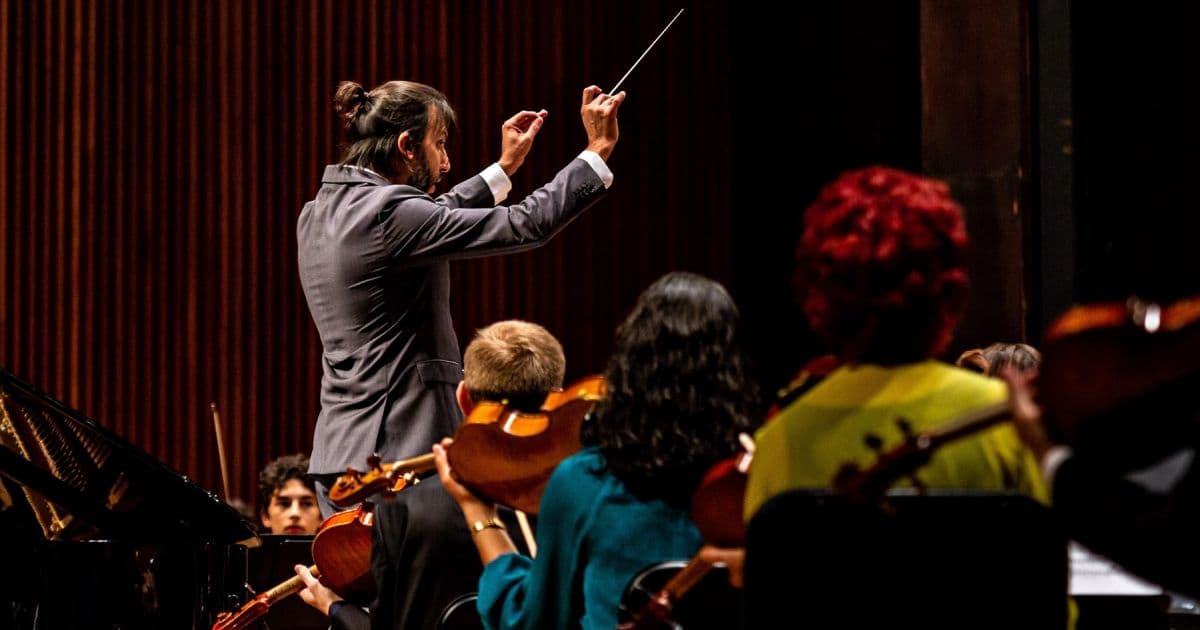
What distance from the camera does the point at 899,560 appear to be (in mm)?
1211

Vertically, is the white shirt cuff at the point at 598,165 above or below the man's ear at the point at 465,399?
above

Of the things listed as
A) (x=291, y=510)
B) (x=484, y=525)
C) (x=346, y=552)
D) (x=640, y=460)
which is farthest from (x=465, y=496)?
(x=291, y=510)

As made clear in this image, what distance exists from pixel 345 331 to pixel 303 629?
1.46 m

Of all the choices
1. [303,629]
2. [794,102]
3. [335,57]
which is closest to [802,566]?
[303,629]

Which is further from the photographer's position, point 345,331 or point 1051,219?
point 1051,219

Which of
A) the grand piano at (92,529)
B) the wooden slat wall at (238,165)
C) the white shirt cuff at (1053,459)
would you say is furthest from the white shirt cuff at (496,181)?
the wooden slat wall at (238,165)

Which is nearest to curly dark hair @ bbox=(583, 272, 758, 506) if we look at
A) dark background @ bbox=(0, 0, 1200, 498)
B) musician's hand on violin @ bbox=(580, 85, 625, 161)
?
musician's hand on violin @ bbox=(580, 85, 625, 161)

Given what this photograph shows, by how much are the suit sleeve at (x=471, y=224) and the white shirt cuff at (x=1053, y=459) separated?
1.55 m

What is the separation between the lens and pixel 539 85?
17.1 feet

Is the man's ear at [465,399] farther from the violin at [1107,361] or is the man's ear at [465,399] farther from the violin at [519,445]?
the violin at [1107,361]

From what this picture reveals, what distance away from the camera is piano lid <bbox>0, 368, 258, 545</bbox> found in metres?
2.28

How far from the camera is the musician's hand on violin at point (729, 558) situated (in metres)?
1.43

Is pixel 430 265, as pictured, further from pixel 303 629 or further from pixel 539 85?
pixel 539 85

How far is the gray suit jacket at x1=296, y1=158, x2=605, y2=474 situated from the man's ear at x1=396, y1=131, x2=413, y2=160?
7cm
